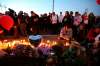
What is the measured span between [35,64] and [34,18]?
12303mm

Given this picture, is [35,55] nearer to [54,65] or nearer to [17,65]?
[17,65]

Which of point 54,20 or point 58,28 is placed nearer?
point 54,20

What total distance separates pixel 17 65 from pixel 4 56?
0.38 meters

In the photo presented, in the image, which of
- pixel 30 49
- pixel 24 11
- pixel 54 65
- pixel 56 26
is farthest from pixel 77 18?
pixel 54 65

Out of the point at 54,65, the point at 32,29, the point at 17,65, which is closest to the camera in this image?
the point at 54,65

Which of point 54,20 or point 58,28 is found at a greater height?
point 54,20

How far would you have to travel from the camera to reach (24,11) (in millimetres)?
23406

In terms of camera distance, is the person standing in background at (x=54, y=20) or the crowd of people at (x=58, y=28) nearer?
the crowd of people at (x=58, y=28)

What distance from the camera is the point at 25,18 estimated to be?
863 inches

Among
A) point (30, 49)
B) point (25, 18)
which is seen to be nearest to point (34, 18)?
point (25, 18)

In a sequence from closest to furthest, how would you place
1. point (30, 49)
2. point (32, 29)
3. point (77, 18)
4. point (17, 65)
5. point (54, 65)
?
point (54, 65)
point (17, 65)
point (30, 49)
point (77, 18)
point (32, 29)

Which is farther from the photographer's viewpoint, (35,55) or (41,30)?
(41,30)

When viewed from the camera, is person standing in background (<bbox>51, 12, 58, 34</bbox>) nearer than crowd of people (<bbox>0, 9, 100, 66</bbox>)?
No

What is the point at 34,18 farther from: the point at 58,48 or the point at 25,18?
the point at 58,48
